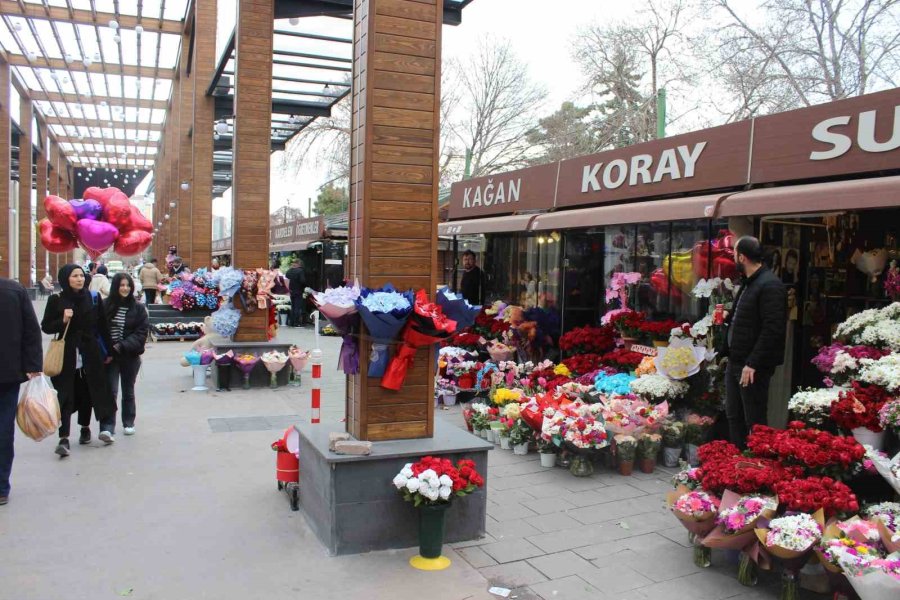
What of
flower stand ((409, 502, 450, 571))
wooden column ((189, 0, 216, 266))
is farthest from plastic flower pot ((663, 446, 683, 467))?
wooden column ((189, 0, 216, 266))

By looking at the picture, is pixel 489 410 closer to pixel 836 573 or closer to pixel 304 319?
pixel 836 573

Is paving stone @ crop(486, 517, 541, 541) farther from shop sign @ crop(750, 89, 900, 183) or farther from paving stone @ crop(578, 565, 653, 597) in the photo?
shop sign @ crop(750, 89, 900, 183)

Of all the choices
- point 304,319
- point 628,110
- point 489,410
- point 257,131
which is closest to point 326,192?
point 628,110

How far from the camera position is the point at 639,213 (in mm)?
7180

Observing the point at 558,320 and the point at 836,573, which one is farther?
the point at 558,320

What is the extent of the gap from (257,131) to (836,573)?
33.2 ft

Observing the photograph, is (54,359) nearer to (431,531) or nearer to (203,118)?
(431,531)

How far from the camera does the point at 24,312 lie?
206 inches

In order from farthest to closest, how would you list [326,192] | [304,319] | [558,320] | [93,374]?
[326,192], [304,319], [558,320], [93,374]

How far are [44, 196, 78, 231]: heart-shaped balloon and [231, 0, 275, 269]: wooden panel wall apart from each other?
297cm

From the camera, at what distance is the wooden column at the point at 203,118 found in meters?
19.8

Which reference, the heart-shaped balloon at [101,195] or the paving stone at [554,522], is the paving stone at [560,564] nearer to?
the paving stone at [554,522]

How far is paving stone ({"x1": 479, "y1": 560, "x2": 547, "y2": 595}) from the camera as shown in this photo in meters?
3.95

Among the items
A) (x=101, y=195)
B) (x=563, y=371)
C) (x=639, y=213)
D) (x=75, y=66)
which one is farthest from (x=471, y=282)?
(x=75, y=66)
